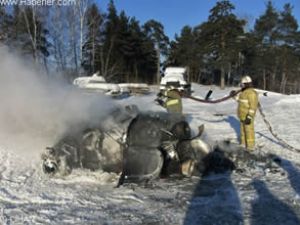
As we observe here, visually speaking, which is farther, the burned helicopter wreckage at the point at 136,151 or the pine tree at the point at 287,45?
the pine tree at the point at 287,45

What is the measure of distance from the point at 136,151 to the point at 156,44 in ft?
167

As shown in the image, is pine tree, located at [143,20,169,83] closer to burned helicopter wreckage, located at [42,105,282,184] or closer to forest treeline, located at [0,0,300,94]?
forest treeline, located at [0,0,300,94]

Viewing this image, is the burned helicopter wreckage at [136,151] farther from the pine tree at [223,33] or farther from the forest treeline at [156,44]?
the pine tree at [223,33]

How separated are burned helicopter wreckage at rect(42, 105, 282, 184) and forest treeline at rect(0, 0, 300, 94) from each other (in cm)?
3089

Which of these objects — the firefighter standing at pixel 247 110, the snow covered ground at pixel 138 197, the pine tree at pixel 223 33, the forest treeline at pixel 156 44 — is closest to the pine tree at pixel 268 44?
the forest treeline at pixel 156 44

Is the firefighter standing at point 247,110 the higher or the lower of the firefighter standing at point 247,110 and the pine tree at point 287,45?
the lower

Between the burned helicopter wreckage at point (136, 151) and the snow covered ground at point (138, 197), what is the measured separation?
0.20 meters

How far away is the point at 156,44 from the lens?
190ft

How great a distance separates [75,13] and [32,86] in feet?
108

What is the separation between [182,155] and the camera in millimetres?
7977

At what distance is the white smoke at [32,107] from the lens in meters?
8.93

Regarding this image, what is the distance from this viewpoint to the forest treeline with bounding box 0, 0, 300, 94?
41438 millimetres

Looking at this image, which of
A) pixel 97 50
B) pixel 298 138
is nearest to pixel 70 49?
pixel 97 50

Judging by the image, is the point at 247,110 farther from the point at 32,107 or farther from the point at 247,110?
the point at 32,107
